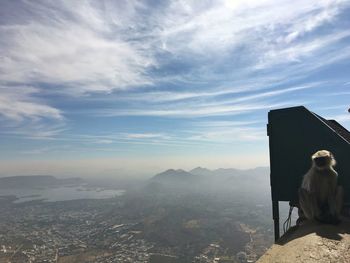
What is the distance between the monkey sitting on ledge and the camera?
7.58m

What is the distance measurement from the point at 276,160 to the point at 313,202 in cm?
214

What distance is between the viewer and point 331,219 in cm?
720

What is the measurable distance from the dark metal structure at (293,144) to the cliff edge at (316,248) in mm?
2435

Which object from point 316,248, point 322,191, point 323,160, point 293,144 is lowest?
point 316,248

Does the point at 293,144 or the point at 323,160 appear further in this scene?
the point at 293,144

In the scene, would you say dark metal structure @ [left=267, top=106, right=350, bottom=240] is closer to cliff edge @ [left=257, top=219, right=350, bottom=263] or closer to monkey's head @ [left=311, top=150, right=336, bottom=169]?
monkey's head @ [left=311, top=150, right=336, bottom=169]

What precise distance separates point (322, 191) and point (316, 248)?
2647 millimetres

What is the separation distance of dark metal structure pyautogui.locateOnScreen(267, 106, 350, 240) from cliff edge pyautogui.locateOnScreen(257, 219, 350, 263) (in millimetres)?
2435

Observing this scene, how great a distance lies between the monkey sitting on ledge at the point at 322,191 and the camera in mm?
7582

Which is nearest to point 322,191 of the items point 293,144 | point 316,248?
point 293,144

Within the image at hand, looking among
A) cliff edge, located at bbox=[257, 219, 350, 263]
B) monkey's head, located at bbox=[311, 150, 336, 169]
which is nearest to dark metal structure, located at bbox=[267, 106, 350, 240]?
monkey's head, located at bbox=[311, 150, 336, 169]

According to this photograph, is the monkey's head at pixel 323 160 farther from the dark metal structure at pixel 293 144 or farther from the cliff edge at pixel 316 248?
the cliff edge at pixel 316 248

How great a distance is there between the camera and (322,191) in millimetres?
7711

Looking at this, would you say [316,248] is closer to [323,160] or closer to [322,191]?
[322,191]
